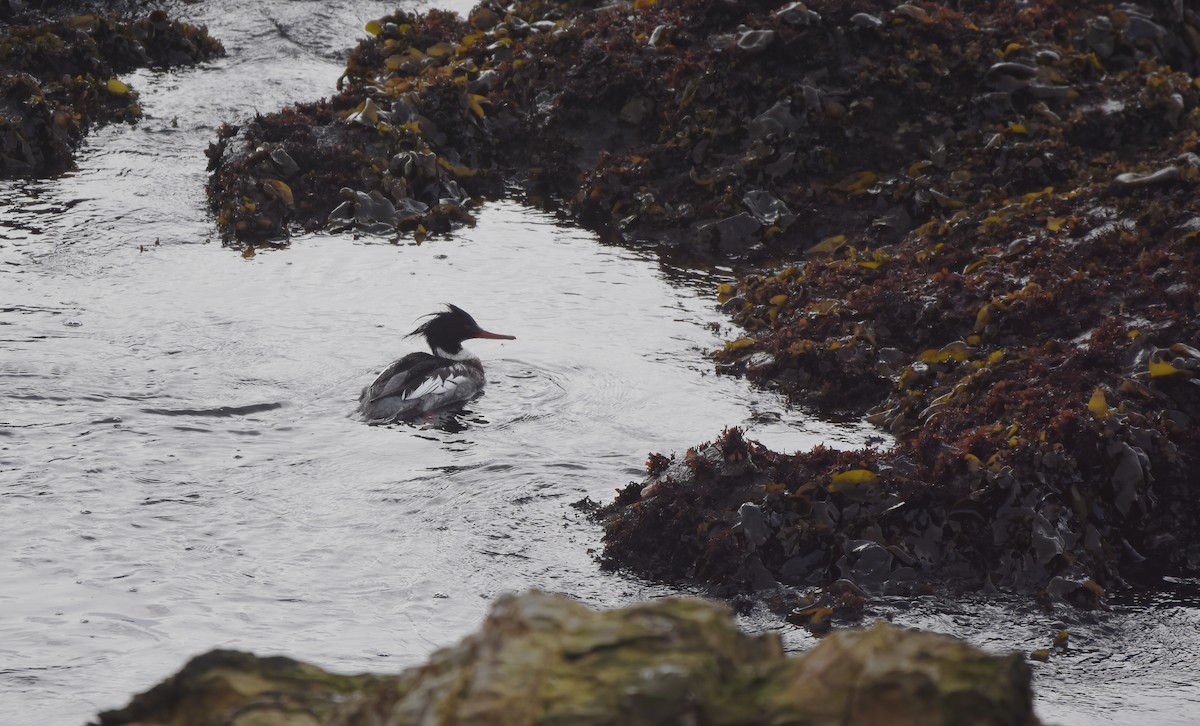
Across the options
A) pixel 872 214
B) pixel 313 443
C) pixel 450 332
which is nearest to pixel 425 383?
pixel 450 332

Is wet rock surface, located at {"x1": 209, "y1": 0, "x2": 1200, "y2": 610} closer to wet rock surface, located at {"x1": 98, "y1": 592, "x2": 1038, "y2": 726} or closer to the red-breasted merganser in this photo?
the red-breasted merganser

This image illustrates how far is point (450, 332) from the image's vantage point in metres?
8.98

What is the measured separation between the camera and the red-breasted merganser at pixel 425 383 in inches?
322

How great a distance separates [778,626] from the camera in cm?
551

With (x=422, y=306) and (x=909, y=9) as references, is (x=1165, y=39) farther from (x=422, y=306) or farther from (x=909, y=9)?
(x=422, y=306)

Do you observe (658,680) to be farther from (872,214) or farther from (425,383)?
(872,214)

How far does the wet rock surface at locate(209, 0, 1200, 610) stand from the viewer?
607 cm

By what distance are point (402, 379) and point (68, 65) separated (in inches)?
353

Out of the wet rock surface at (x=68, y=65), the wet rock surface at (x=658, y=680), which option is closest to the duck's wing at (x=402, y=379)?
the wet rock surface at (x=658, y=680)

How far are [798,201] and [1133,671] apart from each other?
682cm

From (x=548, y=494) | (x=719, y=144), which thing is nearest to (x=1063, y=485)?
(x=548, y=494)

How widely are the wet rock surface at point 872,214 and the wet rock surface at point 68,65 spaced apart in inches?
81.1

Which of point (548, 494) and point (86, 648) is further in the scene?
point (548, 494)

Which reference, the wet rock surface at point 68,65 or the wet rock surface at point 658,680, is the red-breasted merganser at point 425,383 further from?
the wet rock surface at point 68,65
